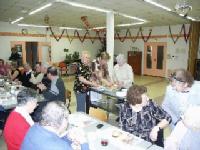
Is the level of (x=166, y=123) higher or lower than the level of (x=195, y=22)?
lower

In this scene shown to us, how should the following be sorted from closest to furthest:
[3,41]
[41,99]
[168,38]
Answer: [41,99] < [3,41] < [168,38]

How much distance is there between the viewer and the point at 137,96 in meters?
2.63

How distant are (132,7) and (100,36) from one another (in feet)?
29.8

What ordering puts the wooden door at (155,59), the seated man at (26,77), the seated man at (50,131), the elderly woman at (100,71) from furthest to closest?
the wooden door at (155,59), the seated man at (26,77), the elderly woman at (100,71), the seated man at (50,131)

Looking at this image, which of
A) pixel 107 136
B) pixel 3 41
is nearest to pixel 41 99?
pixel 107 136

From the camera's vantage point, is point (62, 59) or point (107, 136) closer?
point (107, 136)

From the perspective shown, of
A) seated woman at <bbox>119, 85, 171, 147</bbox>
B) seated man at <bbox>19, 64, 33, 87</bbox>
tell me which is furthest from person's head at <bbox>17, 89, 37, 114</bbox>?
seated man at <bbox>19, 64, 33, 87</bbox>

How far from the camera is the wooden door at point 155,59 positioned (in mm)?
13297

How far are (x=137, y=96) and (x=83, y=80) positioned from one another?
6.38 feet

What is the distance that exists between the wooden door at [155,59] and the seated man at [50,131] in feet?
40.3

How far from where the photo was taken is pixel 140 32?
567 inches

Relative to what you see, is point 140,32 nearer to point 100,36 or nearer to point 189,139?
point 100,36

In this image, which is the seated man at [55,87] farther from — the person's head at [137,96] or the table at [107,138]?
the person's head at [137,96]

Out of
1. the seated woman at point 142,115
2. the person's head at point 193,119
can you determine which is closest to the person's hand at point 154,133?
the seated woman at point 142,115
